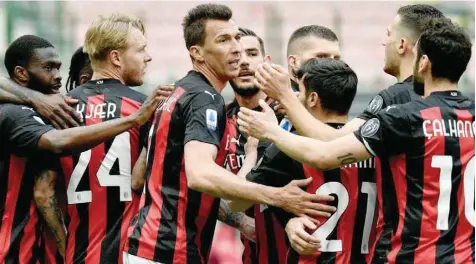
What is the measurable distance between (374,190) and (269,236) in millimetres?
1169

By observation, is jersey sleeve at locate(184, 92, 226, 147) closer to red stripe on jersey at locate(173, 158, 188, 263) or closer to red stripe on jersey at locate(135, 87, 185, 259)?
red stripe on jersey at locate(135, 87, 185, 259)

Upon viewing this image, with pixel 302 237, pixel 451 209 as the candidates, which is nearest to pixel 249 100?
pixel 302 237

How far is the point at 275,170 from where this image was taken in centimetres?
586

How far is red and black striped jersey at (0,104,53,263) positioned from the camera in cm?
655

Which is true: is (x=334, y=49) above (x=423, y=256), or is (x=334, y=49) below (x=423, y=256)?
above

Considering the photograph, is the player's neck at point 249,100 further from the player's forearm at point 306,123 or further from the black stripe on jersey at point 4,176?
the black stripe on jersey at point 4,176

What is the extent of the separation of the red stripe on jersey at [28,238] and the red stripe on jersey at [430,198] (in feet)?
9.76

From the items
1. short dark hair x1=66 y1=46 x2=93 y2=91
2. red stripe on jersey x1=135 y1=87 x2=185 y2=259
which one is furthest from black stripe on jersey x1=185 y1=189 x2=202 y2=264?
short dark hair x1=66 y1=46 x2=93 y2=91

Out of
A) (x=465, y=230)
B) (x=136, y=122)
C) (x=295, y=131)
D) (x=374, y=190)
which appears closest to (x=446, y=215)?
(x=465, y=230)

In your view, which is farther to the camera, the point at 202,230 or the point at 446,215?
the point at 202,230

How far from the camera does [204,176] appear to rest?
18.3ft

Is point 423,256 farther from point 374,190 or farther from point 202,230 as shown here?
point 202,230

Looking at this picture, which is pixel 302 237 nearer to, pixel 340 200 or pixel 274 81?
pixel 340 200

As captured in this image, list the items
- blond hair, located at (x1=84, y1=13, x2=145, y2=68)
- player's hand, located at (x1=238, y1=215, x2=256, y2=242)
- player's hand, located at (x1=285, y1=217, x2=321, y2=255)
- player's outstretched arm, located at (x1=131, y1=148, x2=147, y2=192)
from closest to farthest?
player's hand, located at (x1=285, y1=217, x2=321, y2=255), player's outstretched arm, located at (x1=131, y1=148, x2=147, y2=192), blond hair, located at (x1=84, y1=13, x2=145, y2=68), player's hand, located at (x1=238, y1=215, x2=256, y2=242)
